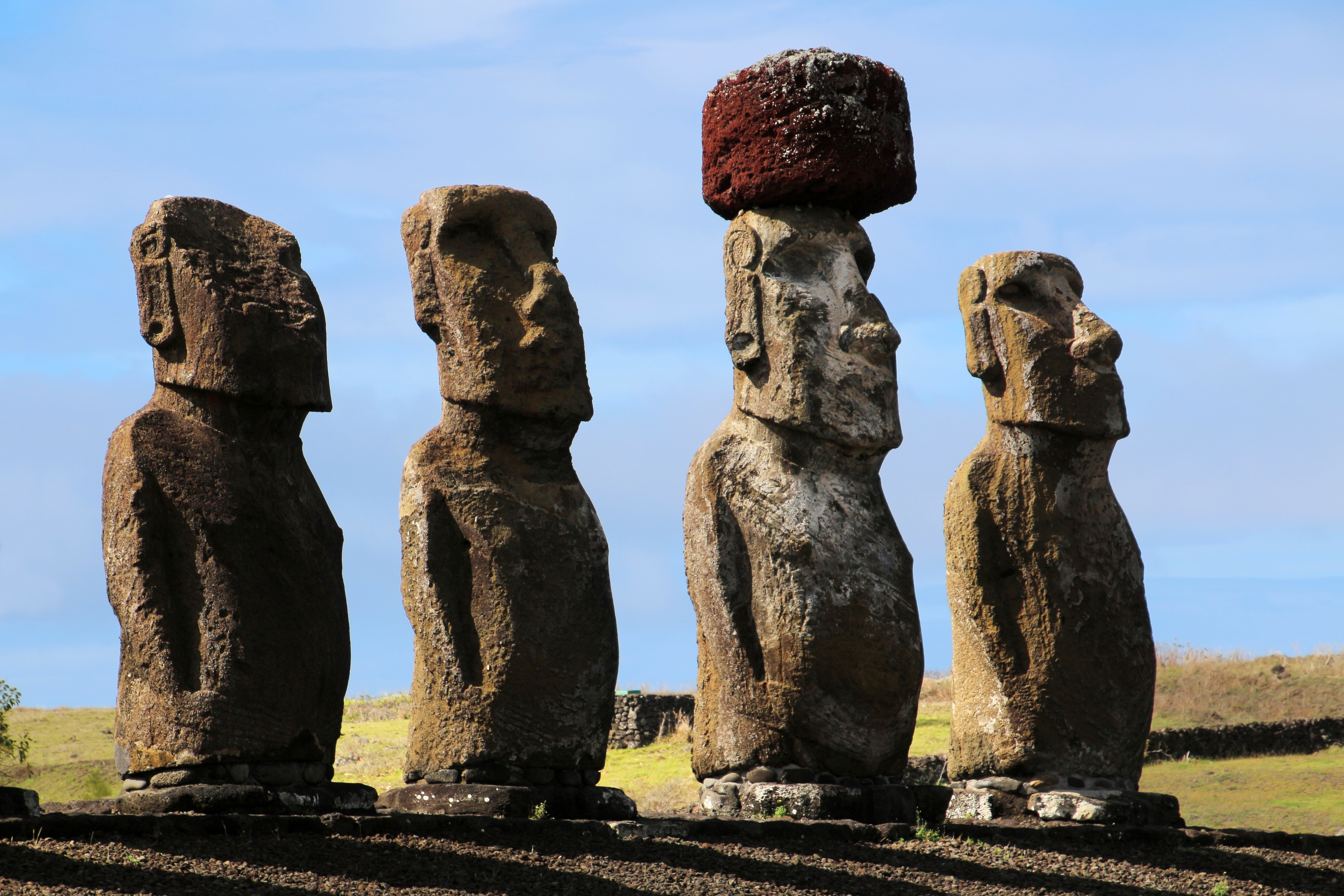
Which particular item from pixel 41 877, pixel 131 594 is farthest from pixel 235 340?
pixel 41 877

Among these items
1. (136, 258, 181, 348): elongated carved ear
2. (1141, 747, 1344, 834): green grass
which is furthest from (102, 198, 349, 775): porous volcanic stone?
(1141, 747, 1344, 834): green grass

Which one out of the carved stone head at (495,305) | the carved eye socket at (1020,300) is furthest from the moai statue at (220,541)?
the carved eye socket at (1020,300)

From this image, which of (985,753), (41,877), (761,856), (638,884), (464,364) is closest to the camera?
(41,877)

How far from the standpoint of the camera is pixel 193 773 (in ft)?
26.8

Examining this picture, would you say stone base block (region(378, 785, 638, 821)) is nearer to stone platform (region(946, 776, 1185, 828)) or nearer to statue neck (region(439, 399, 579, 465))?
statue neck (region(439, 399, 579, 465))

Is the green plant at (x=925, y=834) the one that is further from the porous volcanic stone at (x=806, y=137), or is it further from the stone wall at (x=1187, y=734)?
the stone wall at (x=1187, y=734)

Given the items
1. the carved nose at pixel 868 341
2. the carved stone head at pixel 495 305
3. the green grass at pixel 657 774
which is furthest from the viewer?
the green grass at pixel 657 774

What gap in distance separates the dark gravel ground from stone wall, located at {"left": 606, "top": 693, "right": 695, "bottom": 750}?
10.7 metres

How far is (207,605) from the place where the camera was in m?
8.32

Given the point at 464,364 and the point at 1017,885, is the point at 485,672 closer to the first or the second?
the point at 464,364

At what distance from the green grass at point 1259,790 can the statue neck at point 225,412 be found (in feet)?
32.9

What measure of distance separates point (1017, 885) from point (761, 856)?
57.4 inches

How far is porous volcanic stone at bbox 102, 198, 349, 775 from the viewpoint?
8.27 metres

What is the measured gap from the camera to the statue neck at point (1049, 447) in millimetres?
11125
